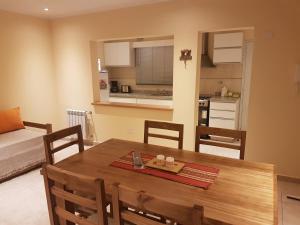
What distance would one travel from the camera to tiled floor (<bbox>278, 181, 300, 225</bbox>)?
2215 millimetres

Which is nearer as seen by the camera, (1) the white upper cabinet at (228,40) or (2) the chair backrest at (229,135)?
(2) the chair backrest at (229,135)

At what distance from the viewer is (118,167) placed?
1.70m

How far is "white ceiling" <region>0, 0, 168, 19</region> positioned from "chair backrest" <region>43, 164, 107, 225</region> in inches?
107

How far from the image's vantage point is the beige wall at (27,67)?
11.9 feet

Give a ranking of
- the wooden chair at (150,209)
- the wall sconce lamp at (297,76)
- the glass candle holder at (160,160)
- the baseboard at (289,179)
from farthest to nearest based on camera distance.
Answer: the baseboard at (289,179) < the wall sconce lamp at (297,76) < the glass candle holder at (160,160) < the wooden chair at (150,209)

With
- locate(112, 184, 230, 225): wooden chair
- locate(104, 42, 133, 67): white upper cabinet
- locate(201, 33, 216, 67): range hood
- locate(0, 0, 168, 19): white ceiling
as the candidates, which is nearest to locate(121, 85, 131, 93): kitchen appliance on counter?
locate(104, 42, 133, 67): white upper cabinet

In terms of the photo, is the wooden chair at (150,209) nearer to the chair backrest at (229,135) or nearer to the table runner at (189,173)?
the table runner at (189,173)

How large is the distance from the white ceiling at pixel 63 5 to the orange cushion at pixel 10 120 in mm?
1530

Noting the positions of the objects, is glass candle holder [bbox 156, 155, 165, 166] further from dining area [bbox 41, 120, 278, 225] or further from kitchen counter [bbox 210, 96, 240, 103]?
kitchen counter [bbox 210, 96, 240, 103]

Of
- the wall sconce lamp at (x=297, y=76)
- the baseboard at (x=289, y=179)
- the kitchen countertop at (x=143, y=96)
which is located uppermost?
the wall sconce lamp at (x=297, y=76)

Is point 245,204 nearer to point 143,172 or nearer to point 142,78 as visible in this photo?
point 143,172

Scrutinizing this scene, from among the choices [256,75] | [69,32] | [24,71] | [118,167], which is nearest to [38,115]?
[24,71]

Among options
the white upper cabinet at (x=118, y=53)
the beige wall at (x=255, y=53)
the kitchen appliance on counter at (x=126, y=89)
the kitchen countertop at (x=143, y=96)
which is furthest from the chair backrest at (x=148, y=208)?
the kitchen appliance on counter at (x=126, y=89)

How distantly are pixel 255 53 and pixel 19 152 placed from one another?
10.9 feet
